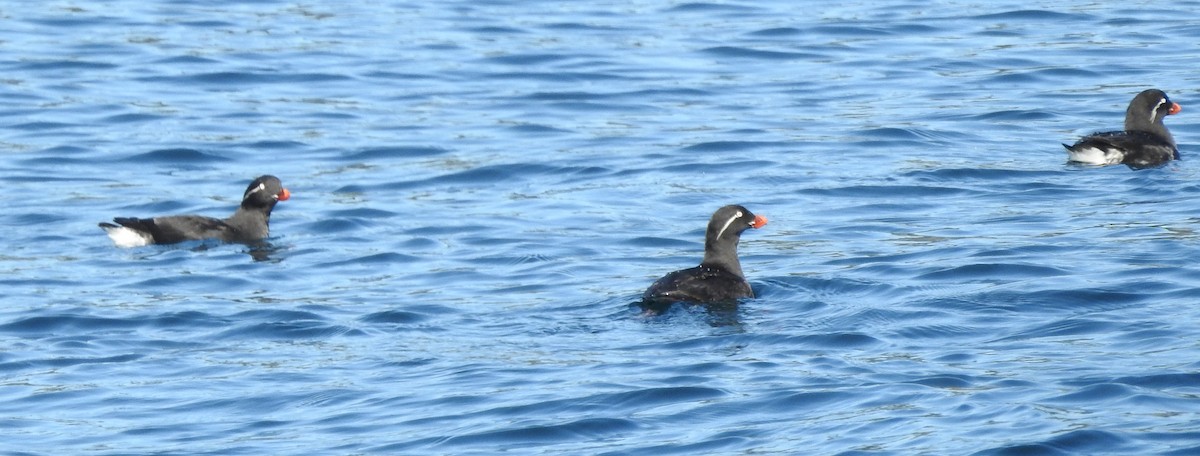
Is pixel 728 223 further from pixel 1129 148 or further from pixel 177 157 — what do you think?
pixel 177 157

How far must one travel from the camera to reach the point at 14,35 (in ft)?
89.1

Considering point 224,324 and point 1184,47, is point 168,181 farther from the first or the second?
point 1184,47

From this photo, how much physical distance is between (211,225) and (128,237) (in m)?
0.76

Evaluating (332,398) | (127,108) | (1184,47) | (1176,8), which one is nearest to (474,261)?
(332,398)

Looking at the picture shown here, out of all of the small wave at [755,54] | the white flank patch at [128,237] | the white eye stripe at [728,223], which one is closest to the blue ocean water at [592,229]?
the small wave at [755,54]

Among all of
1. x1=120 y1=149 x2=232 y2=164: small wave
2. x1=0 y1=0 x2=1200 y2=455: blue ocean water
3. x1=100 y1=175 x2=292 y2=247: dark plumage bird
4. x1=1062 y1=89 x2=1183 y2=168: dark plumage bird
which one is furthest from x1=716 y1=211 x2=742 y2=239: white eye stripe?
x1=120 y1=149 x2=232 y2=164: small wave

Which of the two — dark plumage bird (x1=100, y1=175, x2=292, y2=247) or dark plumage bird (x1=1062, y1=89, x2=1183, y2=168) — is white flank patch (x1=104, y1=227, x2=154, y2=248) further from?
dark plumage bird (x1=1062, y1=89, x2=1183, y2=168)

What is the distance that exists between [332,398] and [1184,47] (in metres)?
16.4

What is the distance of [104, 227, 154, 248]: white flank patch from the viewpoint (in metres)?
16.2

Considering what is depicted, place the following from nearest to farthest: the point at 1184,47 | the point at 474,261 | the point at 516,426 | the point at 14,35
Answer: the point at 516,426
the point at 474,261
the point at 1184,47
the point at 14,35

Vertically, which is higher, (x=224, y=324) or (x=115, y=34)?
(x=115, y=34)

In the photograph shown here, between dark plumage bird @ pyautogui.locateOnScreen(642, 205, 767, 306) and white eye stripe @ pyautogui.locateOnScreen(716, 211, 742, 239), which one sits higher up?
white eye stripe @ pyautogui.locateOnScreen(716, 211, 742, 239)

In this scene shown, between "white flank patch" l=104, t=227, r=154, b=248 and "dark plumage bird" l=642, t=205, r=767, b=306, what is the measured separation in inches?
194

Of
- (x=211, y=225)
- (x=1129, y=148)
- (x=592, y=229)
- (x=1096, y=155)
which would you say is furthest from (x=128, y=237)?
(x=1129, y=148)
